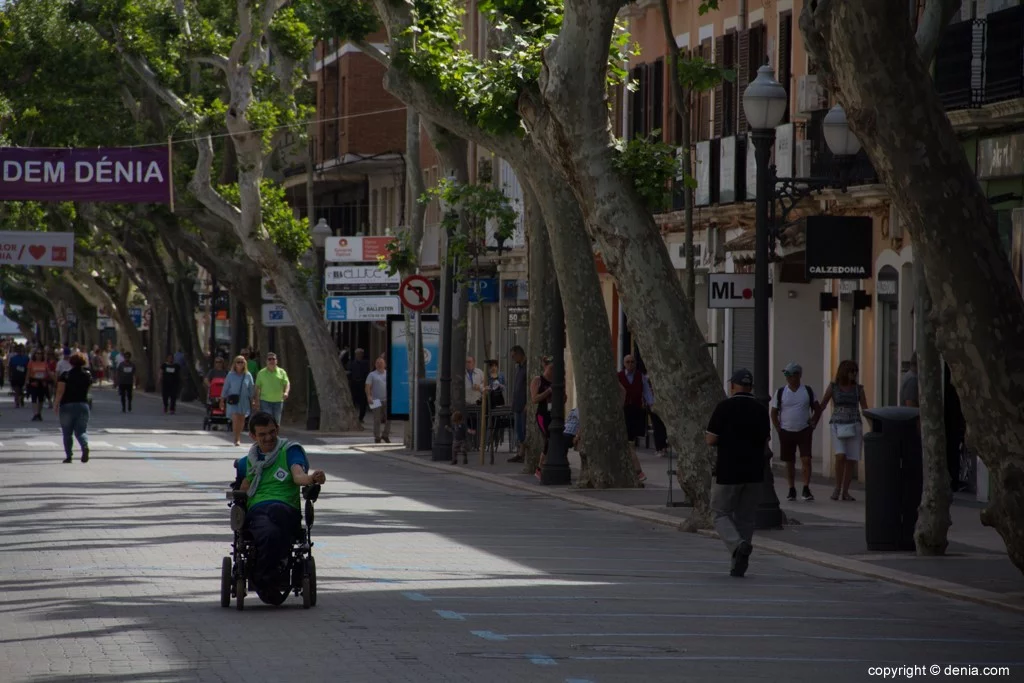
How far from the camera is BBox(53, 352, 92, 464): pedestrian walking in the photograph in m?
32.1

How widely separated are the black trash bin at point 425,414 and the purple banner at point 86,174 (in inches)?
263

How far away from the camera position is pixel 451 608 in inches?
542

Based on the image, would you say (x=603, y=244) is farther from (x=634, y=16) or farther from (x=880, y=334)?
(x=634, y=16)

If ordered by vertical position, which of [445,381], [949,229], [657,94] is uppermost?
[657,94]

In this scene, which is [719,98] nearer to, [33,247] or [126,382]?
[33,247]

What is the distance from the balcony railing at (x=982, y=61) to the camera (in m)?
24.3

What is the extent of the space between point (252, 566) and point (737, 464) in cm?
481

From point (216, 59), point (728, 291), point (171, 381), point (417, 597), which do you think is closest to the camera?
point (417, 597)

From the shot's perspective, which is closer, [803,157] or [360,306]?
[803,157]

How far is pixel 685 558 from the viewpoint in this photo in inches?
723

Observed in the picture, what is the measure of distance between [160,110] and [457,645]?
41.4 metres

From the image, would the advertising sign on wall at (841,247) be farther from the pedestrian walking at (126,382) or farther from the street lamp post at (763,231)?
the pedestrian walking at (126,382)

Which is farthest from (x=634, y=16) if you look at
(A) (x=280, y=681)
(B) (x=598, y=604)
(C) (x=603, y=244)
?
(A) (x=280, y=681)

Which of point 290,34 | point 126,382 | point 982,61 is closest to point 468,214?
point 290,34
